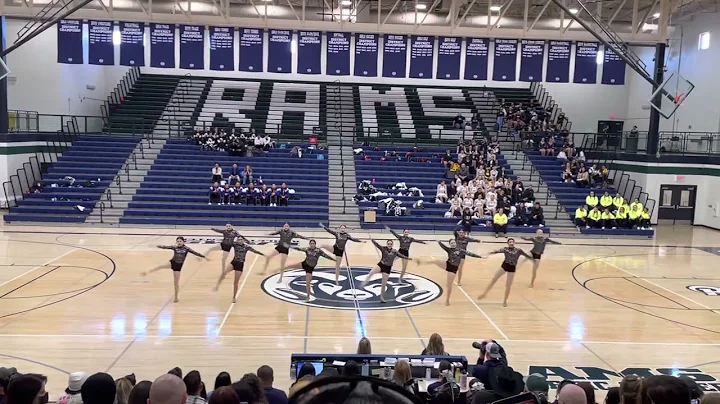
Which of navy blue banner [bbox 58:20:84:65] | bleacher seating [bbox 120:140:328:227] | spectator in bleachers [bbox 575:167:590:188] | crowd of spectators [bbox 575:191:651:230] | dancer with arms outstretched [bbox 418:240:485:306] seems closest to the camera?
dancer with arms outstretched [bbox 418:240:485:306]

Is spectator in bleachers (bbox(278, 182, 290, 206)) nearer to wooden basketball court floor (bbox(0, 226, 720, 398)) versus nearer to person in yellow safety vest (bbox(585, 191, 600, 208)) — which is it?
wooden basketball court floor (bbox(0, 226, 720, 398))

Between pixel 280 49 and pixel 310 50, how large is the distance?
1192mm

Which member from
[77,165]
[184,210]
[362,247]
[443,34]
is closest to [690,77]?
[443,34]

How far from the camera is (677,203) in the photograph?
91.1 feet

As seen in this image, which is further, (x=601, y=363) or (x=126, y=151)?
(x=126, y=151)

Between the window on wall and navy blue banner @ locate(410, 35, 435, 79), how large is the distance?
16.6 meters

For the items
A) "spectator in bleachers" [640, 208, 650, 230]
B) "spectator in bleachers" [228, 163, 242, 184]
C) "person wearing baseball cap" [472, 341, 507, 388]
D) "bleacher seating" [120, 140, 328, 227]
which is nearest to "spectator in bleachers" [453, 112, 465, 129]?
"bleacher seating" [120, 140, 328, 227]

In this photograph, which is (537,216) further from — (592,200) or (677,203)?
(677,203)

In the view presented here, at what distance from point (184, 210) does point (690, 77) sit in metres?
27.3

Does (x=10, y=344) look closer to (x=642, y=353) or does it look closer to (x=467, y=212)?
(x=642, y=353)

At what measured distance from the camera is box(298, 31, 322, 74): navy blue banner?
2152cm

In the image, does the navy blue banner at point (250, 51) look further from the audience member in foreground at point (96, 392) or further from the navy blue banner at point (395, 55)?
the audience member in foreground at point (96, 392)

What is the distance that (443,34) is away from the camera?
22.6 m

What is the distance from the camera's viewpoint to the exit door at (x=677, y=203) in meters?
27.5
